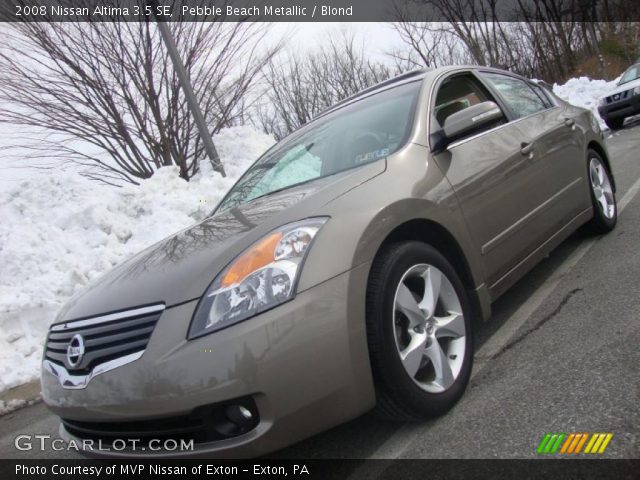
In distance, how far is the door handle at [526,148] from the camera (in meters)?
3.33

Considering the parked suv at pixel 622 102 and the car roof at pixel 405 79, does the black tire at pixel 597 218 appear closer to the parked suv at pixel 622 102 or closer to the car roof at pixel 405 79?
the car roof at pixel 405 79

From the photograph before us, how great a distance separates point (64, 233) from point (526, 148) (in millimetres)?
5756

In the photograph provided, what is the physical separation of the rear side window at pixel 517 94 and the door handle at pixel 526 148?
1.08 feet

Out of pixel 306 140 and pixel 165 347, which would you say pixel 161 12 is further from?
pixel 165 347

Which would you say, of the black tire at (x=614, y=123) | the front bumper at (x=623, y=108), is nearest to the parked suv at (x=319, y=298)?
the front bumper at (x=623, y=108)

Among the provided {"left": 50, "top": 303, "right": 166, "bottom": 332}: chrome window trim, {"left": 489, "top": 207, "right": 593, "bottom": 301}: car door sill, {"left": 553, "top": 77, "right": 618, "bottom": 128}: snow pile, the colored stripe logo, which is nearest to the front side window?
{"left": 489, "top": 207, "right": 593, "bottom": 301}: car door sill

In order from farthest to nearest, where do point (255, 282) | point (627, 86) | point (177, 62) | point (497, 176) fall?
point (627, 86)
point (177, 62)
point (497, 176)
point (255, 282)

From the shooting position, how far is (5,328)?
5086 mm

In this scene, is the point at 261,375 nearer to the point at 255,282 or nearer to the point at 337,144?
the point at 255,282

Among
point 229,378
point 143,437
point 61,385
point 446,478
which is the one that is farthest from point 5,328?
point 446,478

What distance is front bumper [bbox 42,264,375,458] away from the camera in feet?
5.85

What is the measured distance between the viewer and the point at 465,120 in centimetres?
271

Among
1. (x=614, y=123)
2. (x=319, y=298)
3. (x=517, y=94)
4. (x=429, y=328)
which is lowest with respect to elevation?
(x=614, y=123)

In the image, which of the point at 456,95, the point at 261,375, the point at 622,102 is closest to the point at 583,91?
the point at 622,102
